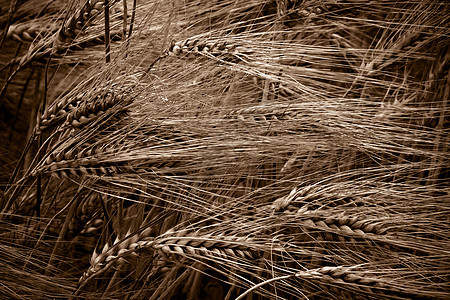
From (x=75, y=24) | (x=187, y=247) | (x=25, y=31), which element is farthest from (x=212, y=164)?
(x=25, y=31)

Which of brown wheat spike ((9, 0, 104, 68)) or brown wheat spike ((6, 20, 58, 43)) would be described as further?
brown wheat spike ((6, 20, 58, 43))

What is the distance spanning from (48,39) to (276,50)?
0.38m

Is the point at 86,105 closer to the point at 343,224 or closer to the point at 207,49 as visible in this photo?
the point at 207,49

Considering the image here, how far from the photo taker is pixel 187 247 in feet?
2.35

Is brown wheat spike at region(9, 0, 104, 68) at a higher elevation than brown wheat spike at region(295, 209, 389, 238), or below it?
higher

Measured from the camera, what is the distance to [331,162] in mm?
861

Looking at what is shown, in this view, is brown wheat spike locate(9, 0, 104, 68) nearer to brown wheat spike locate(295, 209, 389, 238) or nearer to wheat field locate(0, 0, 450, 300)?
wheat field locate(0, 0, 450, 300)

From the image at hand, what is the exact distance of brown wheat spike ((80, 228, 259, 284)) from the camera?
2.32 ft

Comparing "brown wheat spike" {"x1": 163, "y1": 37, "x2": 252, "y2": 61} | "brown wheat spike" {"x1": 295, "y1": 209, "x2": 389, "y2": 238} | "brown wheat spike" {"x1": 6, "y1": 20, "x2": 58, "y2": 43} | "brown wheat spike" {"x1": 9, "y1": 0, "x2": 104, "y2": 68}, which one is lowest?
"brown wheat spike" {"x1": 295, "y1": 209, "x2": 389, "y2": 238}

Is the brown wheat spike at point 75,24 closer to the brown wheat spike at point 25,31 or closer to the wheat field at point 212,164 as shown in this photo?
the wheat field at point 212,164

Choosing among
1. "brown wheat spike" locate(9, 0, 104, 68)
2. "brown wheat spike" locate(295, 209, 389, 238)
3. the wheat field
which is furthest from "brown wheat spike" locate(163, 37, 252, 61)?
"brown wheat spike" locate(295, 209, 389, 238)

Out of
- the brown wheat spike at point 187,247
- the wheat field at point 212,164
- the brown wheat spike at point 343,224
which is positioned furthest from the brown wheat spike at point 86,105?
the brown wheat spike at point 343,224

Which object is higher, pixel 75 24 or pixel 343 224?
pixel 75 24

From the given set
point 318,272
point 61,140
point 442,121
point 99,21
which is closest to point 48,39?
point 99,21
